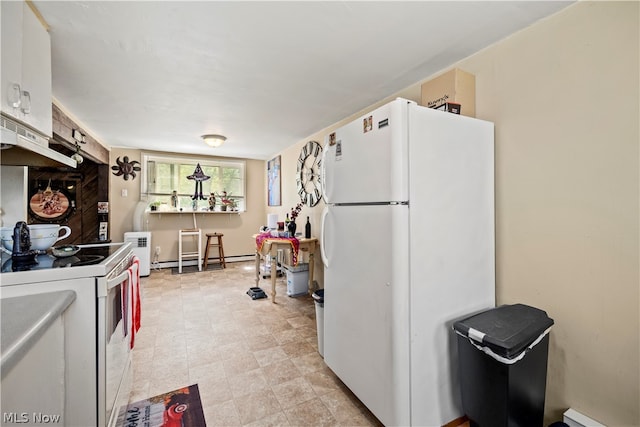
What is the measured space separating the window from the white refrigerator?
4.67 meters

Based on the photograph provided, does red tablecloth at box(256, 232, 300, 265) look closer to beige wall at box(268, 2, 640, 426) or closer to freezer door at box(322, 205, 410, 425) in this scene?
freezer door at box(322, 205, 410, 425)

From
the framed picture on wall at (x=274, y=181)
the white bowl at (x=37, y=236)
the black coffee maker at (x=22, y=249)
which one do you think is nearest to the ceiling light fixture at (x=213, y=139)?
the framed picture on wall at (x=274, y=181)

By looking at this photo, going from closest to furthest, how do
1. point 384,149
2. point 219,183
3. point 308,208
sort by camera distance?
point 384,149
point 308,208
point 219,183

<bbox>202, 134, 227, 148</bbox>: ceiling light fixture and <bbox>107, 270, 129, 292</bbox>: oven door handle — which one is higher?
<bbox>202, 134, 227, 148</bbox>: ceiling light fixture

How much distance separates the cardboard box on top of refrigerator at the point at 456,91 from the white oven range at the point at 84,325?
216cm

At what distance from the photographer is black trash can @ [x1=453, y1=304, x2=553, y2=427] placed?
1230mm

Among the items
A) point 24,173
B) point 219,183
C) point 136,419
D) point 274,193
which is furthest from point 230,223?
point 136,419

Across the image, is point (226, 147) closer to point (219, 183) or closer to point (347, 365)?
point (219, 183)

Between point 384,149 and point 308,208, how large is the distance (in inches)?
109

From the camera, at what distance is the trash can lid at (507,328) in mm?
1200

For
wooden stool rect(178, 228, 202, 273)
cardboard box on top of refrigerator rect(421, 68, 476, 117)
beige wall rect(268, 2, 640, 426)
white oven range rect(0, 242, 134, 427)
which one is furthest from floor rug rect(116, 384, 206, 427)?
wooden stool rect(178, 228, 202, 273)

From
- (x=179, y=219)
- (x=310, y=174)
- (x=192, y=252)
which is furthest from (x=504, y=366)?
(x=179, y=219)

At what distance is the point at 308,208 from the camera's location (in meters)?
4.15

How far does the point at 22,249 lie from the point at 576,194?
273 cm
